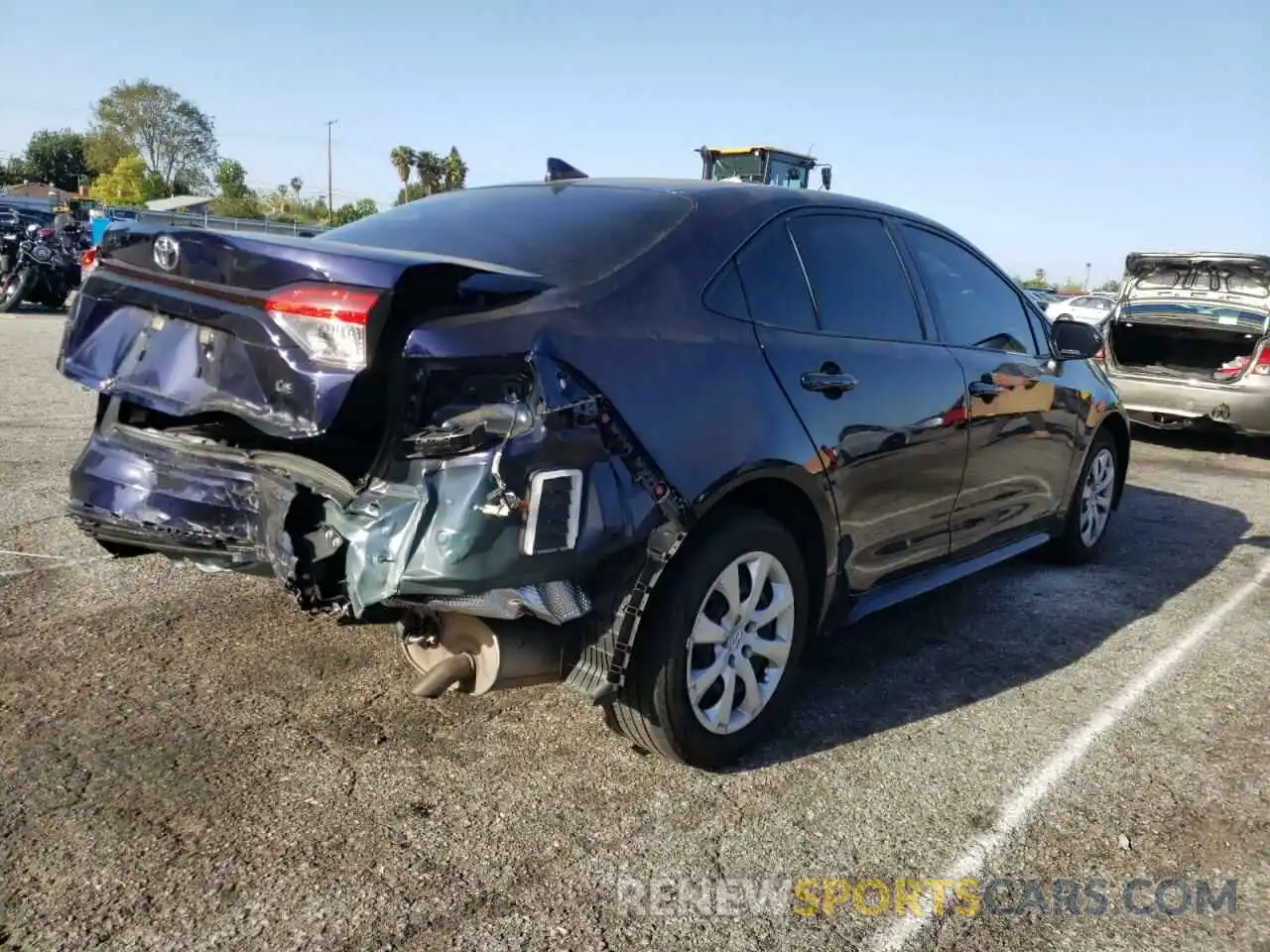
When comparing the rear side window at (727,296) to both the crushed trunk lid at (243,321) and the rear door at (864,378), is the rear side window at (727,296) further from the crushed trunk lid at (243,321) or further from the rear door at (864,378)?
the crushed trunk lid at (243,321)

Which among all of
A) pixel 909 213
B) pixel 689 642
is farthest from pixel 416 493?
pixel 909 213

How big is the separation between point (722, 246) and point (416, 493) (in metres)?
1.24

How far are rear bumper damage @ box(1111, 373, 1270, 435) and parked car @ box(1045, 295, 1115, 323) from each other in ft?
52.8

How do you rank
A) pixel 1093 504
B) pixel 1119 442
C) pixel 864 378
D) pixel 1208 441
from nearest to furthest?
pixel 864 378, pixel 1093 504, pixel 1119 442, pixel 1208 441

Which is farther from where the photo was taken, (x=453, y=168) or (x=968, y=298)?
(x=453, y=168)

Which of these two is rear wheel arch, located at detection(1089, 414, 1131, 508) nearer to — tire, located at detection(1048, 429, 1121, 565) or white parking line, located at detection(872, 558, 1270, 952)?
A: tire, located at detection(1048, 429, 1121, 565)

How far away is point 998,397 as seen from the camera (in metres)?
4.09

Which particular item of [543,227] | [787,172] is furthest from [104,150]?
[543,227]

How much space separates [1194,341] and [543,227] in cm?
879

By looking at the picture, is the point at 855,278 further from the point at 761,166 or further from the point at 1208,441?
the point at 761,166

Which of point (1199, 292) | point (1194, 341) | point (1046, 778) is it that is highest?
point (1199, 292)

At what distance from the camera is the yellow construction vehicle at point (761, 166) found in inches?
659

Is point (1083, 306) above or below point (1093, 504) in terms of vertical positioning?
above

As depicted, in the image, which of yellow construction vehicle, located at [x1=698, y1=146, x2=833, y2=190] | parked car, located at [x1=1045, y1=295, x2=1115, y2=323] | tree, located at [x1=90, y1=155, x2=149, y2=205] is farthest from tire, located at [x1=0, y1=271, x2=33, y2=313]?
tree, located at [x1=90, y1=155, x2=149, y2=205]
